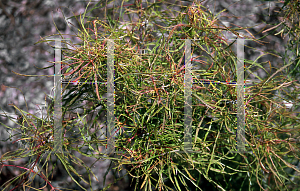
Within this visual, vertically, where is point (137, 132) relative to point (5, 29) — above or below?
below

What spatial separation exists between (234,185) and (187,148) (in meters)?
0.14

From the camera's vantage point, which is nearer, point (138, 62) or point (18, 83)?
point (138, 62)

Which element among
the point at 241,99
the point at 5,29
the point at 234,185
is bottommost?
the point at 234,185

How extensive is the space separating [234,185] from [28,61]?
14.4 inches

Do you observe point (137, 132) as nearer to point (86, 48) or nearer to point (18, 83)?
point (86, 48)

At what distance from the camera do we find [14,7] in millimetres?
370

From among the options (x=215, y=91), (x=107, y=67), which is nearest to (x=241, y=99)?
(x=215, y=91)

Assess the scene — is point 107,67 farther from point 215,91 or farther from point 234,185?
point 234,185

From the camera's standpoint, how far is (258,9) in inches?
14.0

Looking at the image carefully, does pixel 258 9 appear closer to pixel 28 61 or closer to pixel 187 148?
pixel 187 148

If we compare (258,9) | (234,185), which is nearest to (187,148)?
(234,185)

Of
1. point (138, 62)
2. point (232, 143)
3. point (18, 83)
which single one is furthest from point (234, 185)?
point (18, 83)

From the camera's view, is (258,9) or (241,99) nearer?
(241,99)

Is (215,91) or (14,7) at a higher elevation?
(14,7)
